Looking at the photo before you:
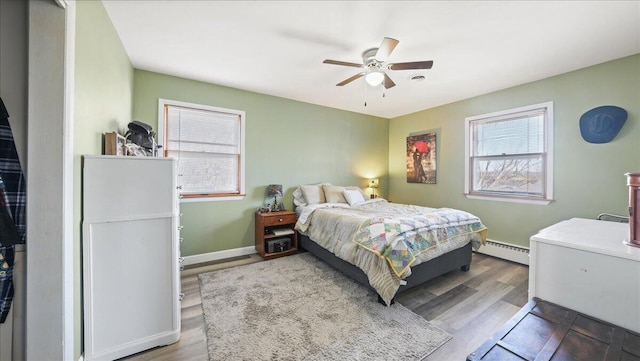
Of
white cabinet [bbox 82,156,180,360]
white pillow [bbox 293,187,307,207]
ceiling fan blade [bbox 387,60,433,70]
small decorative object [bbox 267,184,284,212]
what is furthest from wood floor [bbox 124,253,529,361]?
ceiling fan blade [bbox 387,60,433,70]

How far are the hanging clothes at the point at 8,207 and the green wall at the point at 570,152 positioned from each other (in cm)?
480

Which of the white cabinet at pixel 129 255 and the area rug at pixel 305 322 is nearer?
Answer: the white cabinet at pixel 129 255

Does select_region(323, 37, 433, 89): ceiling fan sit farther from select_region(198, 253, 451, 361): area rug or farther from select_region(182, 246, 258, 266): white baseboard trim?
select_region(182, 246, 258, 266): white baseboard trim

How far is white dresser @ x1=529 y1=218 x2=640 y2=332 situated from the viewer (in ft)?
3.10

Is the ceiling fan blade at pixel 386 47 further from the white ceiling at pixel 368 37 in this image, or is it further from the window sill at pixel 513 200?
the window sill at pixel 513 200

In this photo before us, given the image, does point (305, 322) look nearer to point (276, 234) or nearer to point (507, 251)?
point (276, 234)

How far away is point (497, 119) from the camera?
11.5 feet

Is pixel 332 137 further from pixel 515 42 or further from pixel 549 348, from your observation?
pixel 549 348

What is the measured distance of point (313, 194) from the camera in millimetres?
3881

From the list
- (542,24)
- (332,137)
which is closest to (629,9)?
(542,24)

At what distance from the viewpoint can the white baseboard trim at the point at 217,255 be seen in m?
3.17

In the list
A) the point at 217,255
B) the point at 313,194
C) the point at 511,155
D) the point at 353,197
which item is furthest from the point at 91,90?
the point at 511,155

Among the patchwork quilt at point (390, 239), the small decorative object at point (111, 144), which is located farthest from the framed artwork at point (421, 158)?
the small decorative object at point (111, 144)

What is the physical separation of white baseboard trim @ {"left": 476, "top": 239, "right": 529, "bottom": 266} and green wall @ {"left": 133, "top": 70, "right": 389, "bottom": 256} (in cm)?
238
